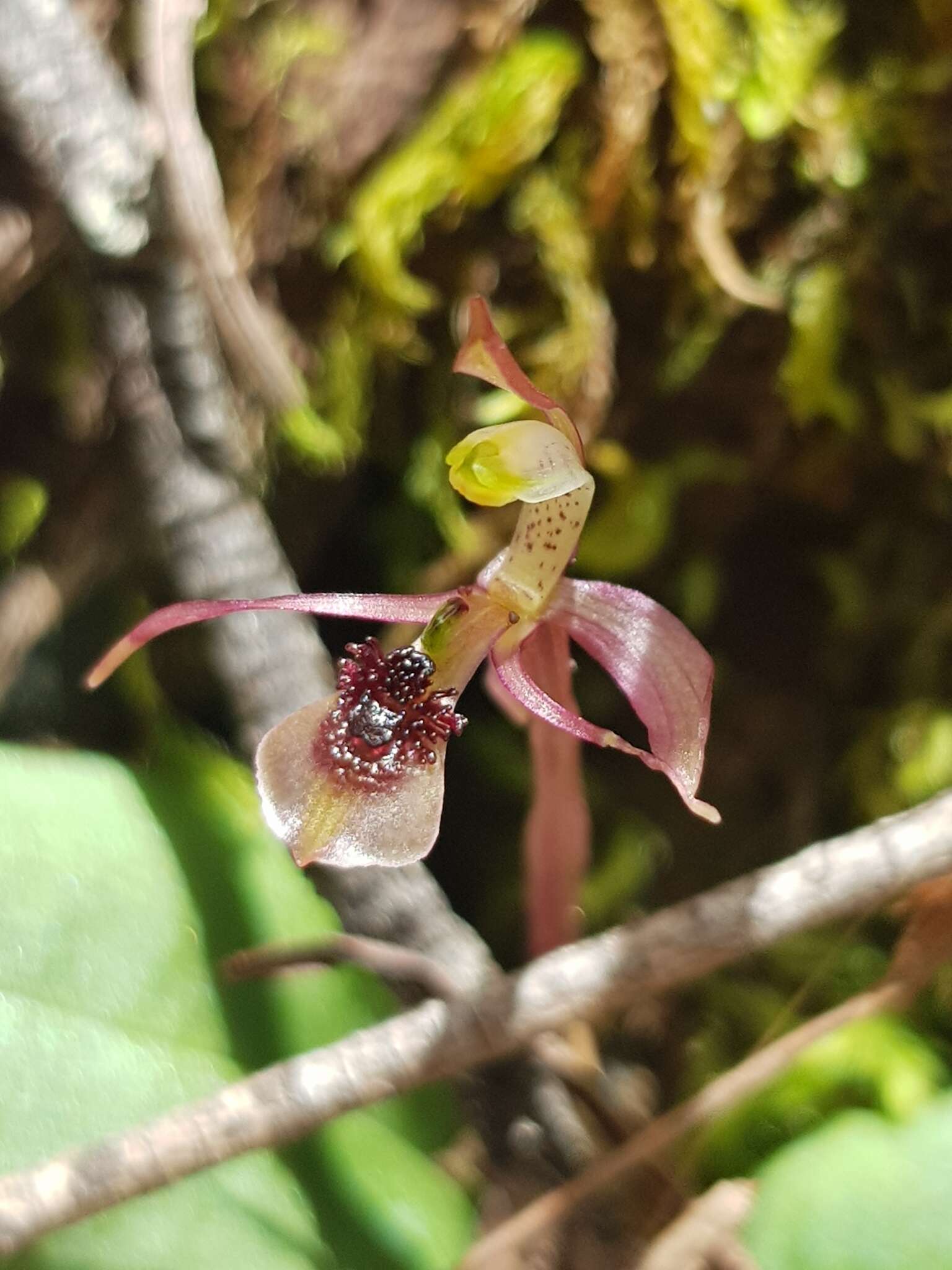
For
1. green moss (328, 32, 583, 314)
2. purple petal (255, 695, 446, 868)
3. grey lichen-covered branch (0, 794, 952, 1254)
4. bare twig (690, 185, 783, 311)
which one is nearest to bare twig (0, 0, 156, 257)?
green moss (328, 32, 583, 314)

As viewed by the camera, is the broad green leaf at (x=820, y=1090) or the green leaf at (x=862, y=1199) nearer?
the green leaf at (x=862, y=1199)

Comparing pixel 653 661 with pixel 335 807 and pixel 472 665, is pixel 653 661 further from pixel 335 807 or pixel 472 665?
pixel 335 807

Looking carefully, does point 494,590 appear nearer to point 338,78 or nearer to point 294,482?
point 294,482

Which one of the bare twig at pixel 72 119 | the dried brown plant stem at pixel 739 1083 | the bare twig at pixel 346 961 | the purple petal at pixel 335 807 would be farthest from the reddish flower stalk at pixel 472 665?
the bare twig at pixel 72 119

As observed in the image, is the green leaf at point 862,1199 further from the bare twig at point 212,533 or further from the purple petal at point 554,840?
the bare twig at point 212,533

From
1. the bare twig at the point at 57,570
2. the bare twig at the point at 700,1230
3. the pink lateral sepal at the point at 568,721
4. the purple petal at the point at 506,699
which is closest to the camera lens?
the pink lateral sepal at the point at 568,721

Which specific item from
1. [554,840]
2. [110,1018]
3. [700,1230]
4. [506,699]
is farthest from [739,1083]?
[110,1018]
